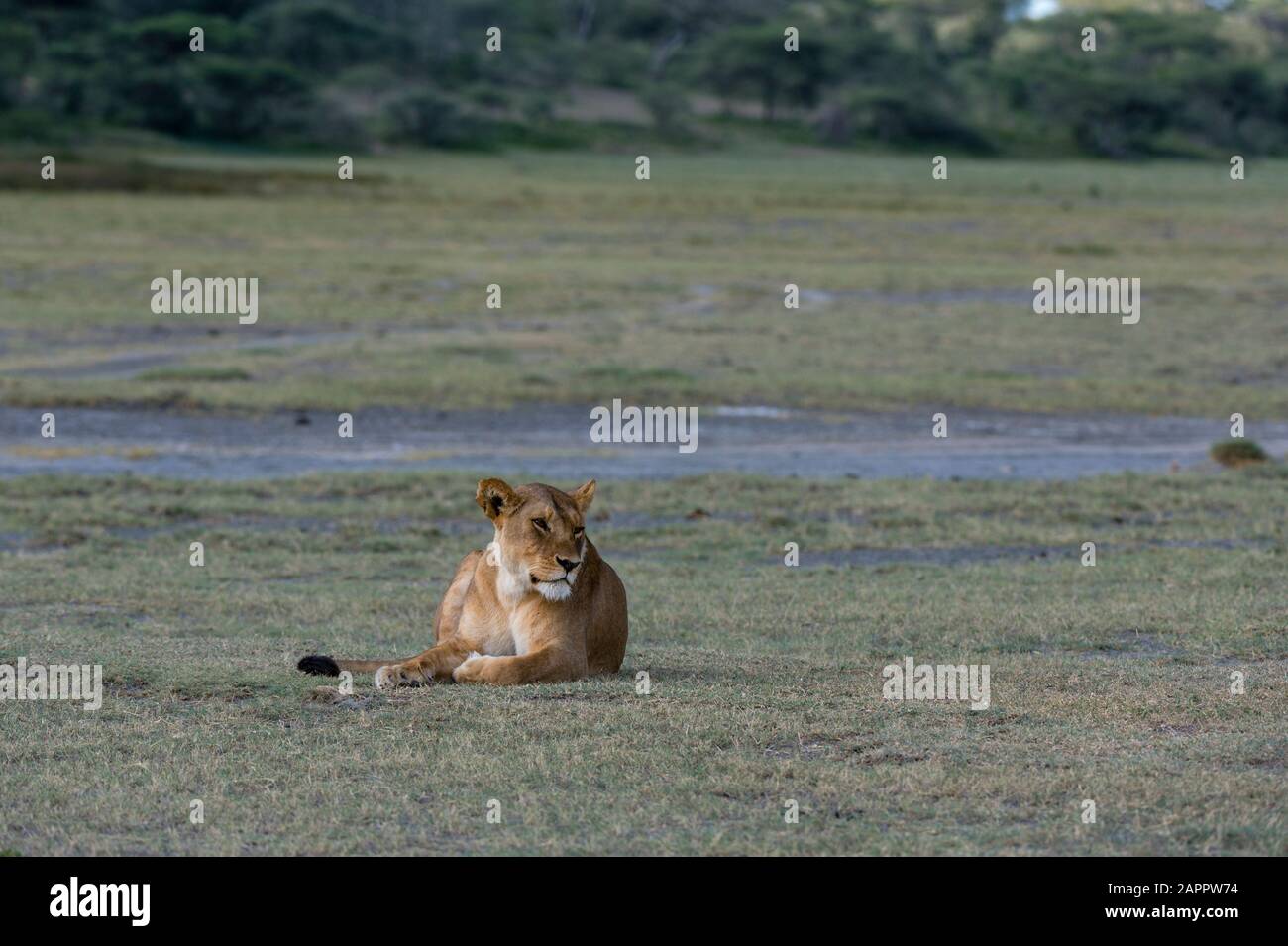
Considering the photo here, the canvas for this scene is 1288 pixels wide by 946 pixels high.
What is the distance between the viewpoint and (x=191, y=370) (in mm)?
22547

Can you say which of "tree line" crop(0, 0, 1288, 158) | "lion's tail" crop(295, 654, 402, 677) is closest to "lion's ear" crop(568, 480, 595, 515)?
"lion's tail" crop(295, 654, 402, 677)

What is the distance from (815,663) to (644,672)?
886 mm

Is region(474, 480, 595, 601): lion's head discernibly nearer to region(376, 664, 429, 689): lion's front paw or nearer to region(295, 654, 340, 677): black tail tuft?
region(376, 664, 429, 689): lion's front paw

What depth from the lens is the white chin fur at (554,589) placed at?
7.81 metres

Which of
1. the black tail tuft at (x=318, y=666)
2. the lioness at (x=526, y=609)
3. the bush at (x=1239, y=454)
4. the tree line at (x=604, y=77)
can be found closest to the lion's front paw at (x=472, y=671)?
the lioness at (x=526, y=609)

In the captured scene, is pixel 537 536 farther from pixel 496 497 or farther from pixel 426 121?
pixel 426 121

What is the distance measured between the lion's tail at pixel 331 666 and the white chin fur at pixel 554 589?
2.63ft

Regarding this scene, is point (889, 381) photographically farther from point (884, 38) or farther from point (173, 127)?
point (884, 38)

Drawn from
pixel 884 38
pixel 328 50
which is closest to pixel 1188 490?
pixel 328 50

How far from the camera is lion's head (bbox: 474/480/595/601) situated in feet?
25.3

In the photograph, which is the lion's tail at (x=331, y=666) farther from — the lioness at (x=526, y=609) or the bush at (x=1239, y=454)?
the bush at (x=1239, y=454)

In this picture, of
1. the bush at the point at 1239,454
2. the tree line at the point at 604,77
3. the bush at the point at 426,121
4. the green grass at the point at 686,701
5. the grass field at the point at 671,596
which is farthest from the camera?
the bush at the point at 426,121

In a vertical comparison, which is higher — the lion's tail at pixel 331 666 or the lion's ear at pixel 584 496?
the lion's ear at pixel 584 496

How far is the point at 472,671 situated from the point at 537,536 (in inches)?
26.1
